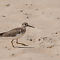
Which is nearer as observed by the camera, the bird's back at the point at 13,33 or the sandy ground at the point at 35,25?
the sandy ground at the point at 35,25

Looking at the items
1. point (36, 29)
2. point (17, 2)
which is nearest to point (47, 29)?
point (36, 29)

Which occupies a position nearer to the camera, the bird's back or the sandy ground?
the sandy ground

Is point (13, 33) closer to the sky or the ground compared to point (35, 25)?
closer to the sky

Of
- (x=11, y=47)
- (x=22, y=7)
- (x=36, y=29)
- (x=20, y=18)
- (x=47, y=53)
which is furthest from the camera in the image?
(x=22, y=7)

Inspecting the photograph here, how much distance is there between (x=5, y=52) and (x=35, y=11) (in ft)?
13.8

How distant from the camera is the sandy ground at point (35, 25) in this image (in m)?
9.75

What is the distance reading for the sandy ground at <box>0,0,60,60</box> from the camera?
9750mm

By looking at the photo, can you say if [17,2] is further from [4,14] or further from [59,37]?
[59,37]

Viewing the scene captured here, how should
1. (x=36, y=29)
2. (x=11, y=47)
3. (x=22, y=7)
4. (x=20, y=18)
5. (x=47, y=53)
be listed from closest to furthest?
(x=47, y=53), (x=11, y=47), (x=36, y=29), (x=20, y=18), (x=22, y=7)

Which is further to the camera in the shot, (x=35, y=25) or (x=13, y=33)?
(x=35, y=25)

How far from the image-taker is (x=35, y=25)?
12.3 metres

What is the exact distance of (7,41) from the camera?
10.9 metres

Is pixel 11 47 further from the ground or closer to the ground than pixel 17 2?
closer to the ground

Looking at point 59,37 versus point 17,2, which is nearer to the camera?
point 59,37
